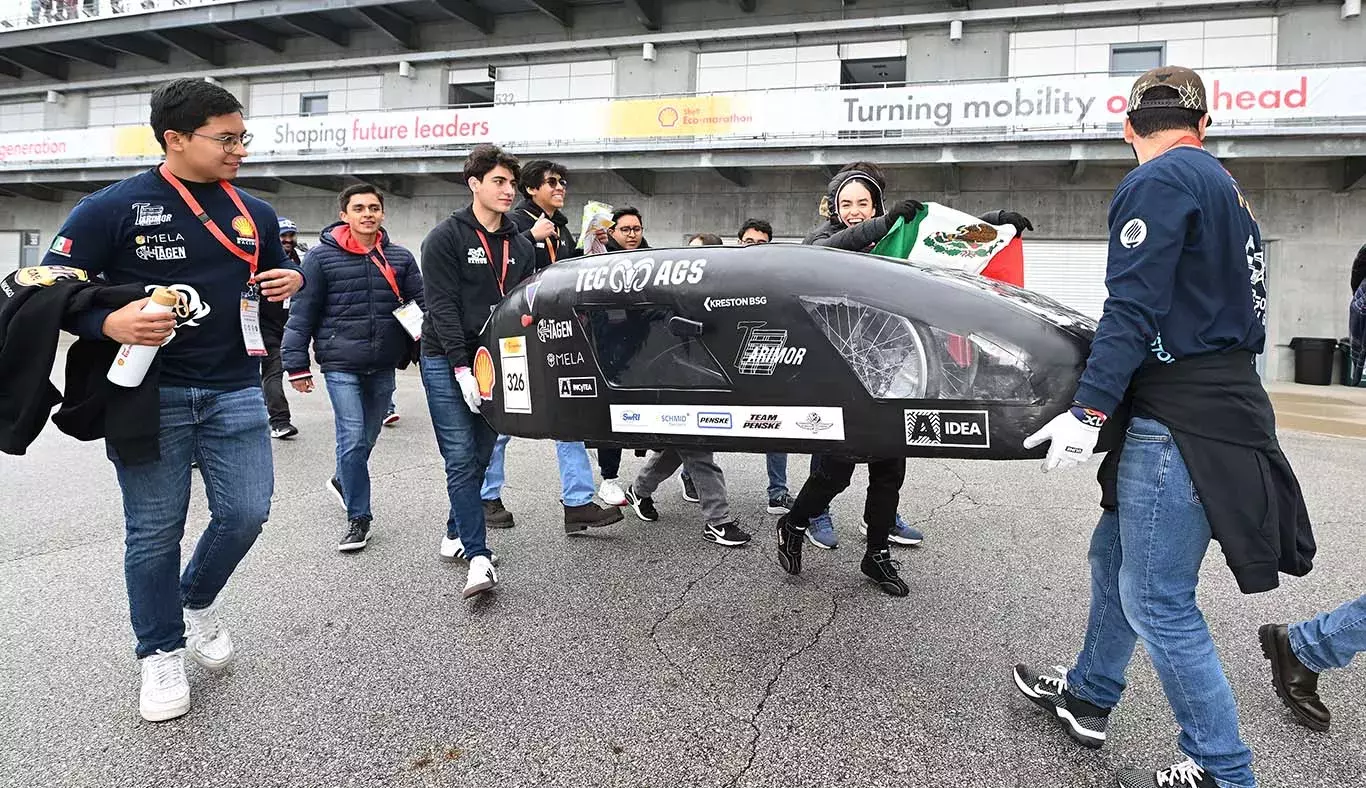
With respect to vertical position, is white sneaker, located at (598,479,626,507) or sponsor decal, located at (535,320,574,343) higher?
sponsor decal, located at (535,320,574,343)

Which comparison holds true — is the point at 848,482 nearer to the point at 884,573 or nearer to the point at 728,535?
the point at 884,573

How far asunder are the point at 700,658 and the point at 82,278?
2358 millimetres

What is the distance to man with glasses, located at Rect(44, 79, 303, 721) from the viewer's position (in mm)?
2307

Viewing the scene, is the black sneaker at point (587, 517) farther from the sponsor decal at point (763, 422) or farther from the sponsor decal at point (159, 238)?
the sponsor decal at point (159, 238)

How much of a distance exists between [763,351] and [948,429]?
0.58m

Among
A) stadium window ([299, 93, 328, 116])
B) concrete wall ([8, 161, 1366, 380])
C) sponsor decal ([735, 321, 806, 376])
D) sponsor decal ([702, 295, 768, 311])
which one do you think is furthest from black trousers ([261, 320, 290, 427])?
stadium window ([299, 93, 328, 116])

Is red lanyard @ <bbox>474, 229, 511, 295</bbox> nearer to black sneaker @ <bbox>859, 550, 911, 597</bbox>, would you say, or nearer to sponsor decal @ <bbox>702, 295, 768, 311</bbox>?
sponsor decal @ <bbox>702, 295, 768, 311</bbox>

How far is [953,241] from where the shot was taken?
9.00 feet

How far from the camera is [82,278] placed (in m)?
2.22

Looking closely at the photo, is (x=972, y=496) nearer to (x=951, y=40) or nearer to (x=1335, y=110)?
(x=1335, y=110)

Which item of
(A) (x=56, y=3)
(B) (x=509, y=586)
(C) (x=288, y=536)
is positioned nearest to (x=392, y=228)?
(A) (x=56, y=3)

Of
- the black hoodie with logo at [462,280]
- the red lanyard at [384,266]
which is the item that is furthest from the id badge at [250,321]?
the red lanyard at [384,266]

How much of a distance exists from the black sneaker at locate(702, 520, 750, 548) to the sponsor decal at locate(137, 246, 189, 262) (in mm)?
2725

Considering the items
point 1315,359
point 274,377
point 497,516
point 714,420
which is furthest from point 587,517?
point 1315,359
